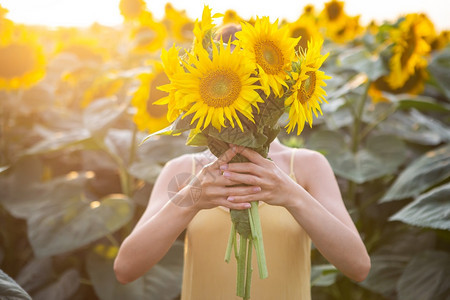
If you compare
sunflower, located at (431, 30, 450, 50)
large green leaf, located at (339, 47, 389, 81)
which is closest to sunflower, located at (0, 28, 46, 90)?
large green leaf, located at (339, 47, 389, 81)

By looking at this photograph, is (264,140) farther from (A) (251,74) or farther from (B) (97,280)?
(B) (97,280)

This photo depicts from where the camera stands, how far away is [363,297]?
252 centimetres

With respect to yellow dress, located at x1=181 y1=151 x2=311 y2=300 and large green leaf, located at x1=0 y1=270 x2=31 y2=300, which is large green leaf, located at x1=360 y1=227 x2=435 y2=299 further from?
large green leaf, located at x1=0 y1=270 x2=31 y2=300

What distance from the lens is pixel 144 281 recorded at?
2.14 metres

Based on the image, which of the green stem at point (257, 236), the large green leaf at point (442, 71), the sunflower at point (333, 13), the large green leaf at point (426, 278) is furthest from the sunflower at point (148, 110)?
the sunflower at point (333, 13)

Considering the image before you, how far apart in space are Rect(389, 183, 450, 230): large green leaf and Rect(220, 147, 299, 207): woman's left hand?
0.84 m

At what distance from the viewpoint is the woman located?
1213mm

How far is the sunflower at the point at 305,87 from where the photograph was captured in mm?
977

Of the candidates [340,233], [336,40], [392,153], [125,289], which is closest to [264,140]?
[340,233]

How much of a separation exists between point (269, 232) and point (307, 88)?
58 centimetres

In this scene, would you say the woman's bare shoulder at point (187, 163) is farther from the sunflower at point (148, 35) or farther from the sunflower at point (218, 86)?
the sunflower at point (148, 35)

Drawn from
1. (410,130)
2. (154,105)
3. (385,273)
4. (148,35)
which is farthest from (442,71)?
(148,35)

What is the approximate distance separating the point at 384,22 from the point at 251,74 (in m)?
1.92

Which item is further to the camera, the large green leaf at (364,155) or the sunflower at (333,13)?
the sunflower at (333,13)
